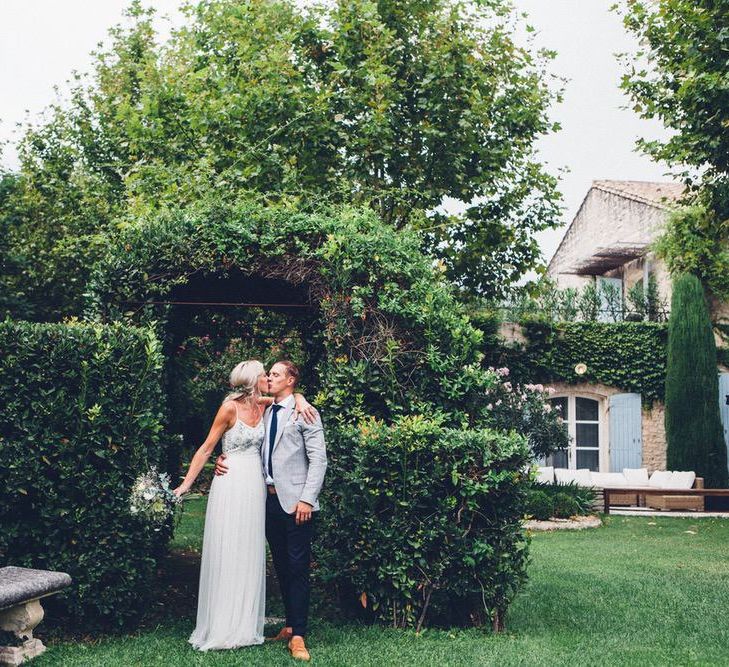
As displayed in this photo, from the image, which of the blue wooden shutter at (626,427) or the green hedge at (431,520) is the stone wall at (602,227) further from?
the green hedge at (431,520)

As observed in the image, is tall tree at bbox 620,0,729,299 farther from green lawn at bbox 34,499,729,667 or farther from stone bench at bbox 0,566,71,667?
stone bench at bbox 0,566,71,667

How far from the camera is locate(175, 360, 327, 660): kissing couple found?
20.7 feet

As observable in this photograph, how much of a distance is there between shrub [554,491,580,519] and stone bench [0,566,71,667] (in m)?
11.8

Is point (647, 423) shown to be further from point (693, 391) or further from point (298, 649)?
point (298, 649)

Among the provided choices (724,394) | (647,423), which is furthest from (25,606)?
(724,394)

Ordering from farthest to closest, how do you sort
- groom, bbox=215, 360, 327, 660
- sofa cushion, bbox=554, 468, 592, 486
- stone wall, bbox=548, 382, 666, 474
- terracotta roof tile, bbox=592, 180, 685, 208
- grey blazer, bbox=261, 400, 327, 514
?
terracotta roof tile, bbox=592, 180, 685, 208
stone wall, bbox=548, 382, 666, 474
sofa cushion, bbox=554, 468, 592, 486
grey blazer, bbox=261, 400, 327, 514
groom, bbox=215, 360, 327, 660

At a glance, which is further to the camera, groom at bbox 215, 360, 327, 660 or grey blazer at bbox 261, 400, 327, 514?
grey blazer at bbox 261, 400, 327, 514

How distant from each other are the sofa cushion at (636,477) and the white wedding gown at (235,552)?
16136 millimetres

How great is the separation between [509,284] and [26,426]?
14.5m

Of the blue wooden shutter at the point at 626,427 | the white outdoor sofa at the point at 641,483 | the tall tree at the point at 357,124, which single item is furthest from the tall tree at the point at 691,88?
the blue wooden shutter at the point at 626,427

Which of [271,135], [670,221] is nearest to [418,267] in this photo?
[271,135]

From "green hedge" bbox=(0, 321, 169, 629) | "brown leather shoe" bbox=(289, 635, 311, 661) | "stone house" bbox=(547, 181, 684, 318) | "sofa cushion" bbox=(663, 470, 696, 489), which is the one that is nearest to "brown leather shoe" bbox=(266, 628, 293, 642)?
"brown leather shoe" bbox=(289, 635, 311, 661)

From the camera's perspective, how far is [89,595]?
6.48m

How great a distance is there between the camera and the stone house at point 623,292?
75.1 feet
